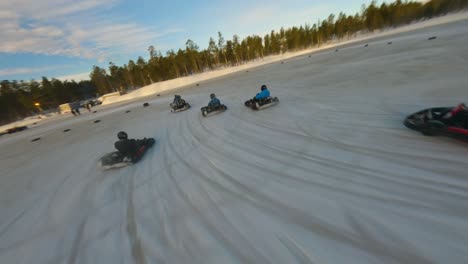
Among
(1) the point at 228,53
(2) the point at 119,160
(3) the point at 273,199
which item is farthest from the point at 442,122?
(1) the point at 228,53

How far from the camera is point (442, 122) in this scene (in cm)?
402

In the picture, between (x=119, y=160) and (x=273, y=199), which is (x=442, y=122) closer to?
(x=273, y=199)

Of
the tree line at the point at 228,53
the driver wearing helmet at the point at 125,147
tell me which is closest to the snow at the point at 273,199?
the driver wearing helmet at the point at 125,147

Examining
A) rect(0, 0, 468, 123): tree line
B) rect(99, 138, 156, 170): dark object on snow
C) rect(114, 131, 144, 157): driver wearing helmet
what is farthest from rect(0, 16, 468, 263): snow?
rect(0, 0, 468, 123): tree line

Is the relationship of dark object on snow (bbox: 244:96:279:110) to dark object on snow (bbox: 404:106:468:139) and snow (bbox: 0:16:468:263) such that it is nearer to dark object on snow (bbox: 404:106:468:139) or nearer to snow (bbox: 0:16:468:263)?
snow (bbox: 0:16:468:263)

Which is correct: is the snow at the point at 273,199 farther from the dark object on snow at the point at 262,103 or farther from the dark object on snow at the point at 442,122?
the dark object on snow at the point at 262,103

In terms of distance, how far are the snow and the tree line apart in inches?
2522

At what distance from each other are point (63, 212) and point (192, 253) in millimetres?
3908

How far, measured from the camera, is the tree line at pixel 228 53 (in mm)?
57031

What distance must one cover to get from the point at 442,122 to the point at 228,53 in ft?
236

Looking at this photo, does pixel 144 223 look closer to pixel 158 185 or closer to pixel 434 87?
pixel 158 185

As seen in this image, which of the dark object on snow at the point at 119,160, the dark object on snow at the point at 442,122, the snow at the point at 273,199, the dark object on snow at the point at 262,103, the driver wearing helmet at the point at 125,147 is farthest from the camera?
the dark object on snow at the point at 262,103

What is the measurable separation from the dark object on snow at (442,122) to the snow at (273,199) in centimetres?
26

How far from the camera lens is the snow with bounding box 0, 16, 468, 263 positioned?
257cm
